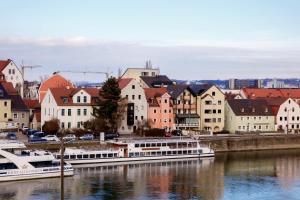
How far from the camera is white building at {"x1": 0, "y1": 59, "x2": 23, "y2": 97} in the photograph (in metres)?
101

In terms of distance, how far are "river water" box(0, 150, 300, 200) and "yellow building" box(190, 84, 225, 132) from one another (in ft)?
63.9

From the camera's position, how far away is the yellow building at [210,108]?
89312mm

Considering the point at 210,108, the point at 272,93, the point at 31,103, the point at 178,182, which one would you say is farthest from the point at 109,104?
the point at 272,93

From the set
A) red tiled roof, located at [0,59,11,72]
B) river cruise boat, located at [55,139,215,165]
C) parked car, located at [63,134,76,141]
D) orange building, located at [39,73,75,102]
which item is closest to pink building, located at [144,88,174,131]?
orange building, located at [39,73,75,102]

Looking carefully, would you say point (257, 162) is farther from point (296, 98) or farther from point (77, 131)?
point (296, 98)

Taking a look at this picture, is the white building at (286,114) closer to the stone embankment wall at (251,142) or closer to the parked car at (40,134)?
the stone embankment wall at (251,142)

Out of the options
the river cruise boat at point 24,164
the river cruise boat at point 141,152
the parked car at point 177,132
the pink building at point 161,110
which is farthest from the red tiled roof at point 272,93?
the river cruise boat at point 24,164

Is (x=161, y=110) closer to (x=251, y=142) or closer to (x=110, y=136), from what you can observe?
(x=251, y=142)

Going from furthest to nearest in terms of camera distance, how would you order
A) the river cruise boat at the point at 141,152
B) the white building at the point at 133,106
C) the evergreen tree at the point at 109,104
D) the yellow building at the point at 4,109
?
the white building at the point at 133,106 < the yellow building at the point at 4,109 < the evergreen tree at the point at 109,104 < the river cruise boat at the point at 141,152

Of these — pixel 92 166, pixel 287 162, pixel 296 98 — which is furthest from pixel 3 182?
pixel 296 98

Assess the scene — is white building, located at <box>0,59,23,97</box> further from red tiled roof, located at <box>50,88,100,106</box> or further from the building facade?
the building facade

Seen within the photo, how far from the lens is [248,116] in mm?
91125

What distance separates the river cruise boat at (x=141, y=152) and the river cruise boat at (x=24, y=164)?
17.2 feet

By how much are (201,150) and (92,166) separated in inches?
544
